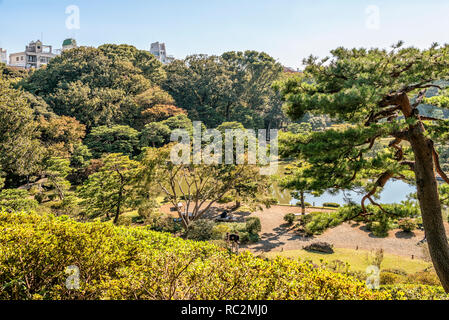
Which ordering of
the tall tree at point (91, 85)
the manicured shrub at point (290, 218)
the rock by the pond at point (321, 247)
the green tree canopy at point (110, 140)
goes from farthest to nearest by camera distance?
the tall tree at point (91, 85) < the green tree canopy at point (110, 140) < the manicured shrub at point (290, 218) < the rock by the pond at point (321, 247)

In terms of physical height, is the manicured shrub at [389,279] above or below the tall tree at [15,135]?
below

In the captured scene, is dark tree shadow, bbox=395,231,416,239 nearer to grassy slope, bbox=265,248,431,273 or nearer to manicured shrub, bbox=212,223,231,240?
grassy slope, bbox=265,248,431,273

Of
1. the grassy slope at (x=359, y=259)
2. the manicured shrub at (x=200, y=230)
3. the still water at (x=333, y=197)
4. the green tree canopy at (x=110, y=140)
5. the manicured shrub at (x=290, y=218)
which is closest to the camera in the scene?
the grassy slope at (x=359, y=259)

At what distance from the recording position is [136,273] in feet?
10.5

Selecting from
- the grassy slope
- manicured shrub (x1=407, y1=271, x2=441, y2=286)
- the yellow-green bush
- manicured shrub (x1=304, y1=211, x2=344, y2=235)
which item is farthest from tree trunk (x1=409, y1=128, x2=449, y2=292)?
the grassy slope

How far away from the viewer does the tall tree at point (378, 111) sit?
414 cm

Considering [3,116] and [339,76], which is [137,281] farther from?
[3,116]

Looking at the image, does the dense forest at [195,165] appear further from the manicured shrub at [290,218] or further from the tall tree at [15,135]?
the manicured shrub at [290,218]

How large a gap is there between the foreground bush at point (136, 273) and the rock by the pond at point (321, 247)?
849cm

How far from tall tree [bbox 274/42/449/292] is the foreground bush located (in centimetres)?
227

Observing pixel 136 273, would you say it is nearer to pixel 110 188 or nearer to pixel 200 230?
pixel 200 230

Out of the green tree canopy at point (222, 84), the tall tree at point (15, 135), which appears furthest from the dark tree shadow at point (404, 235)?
the green tree canopy at point (222, 84)

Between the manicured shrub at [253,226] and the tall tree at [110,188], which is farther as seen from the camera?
the manicured shrub at [253,226]

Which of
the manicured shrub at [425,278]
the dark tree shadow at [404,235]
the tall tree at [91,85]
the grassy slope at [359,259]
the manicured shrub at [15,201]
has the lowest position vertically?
the grassy slope at [359,259]
